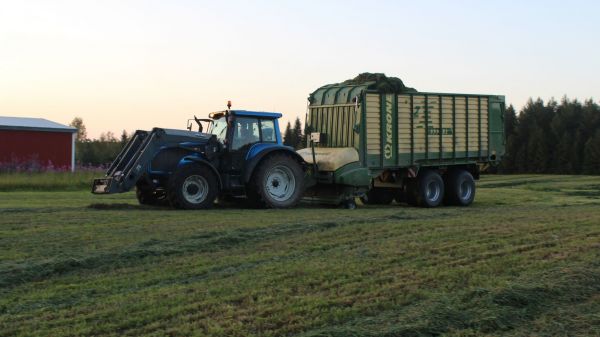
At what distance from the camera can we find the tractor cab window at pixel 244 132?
547 inches

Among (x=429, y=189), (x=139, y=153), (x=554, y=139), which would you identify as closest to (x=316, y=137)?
(x=429, y=189)

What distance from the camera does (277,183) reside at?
1428 cm

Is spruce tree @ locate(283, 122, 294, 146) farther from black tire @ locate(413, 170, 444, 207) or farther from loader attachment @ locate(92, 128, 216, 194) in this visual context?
loader attachment @ locate(92, 128, 216, 194)

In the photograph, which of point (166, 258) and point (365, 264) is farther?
point (166, 258)

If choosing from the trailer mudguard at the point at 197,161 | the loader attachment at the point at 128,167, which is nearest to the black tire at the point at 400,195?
the trailer mudguard at the point at 197,161

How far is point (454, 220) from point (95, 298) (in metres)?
6.54

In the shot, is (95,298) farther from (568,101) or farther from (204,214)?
(568,101)

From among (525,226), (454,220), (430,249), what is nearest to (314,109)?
(454,220)

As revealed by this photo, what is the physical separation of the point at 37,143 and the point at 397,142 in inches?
743

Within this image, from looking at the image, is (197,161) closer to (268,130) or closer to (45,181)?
(268,130)

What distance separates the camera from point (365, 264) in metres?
6.62

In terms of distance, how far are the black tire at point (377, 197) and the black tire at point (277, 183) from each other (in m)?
3.15

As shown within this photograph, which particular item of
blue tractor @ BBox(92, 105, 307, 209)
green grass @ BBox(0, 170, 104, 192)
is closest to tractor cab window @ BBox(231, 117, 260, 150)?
blue tractor @ BBox(92, 105, 307, 209)

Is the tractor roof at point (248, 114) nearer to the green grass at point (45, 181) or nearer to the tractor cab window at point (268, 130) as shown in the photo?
the tractor cab window at point (268, 130)
